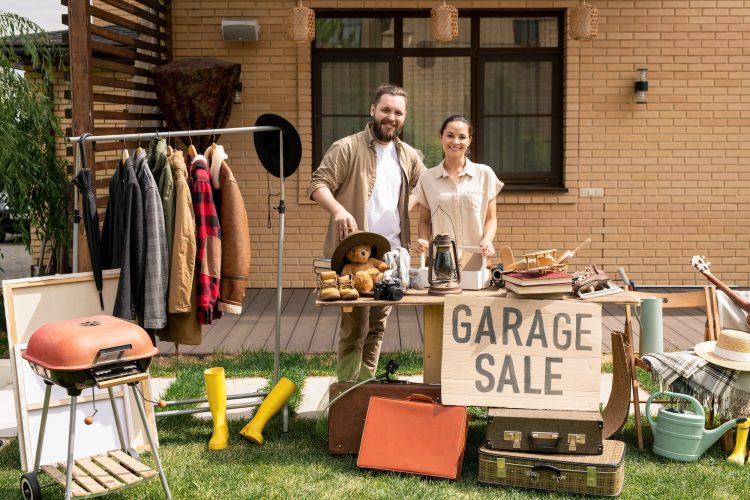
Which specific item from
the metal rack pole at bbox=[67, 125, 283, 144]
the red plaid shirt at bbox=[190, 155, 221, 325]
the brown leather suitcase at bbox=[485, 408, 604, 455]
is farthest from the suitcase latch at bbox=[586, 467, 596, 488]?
the metal rack pole at bbox=[67, 125, 283, 144]

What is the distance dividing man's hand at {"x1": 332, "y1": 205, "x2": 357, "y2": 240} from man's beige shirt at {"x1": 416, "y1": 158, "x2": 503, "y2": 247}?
51 centimetres

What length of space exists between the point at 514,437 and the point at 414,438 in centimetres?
48

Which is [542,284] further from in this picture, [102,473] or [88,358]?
[102,473]

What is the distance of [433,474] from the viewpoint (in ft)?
13.1

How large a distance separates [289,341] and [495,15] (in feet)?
13.6

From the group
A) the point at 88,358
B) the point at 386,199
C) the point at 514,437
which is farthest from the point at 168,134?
the point at 514,437

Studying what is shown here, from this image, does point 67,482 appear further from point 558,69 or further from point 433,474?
point 558,69

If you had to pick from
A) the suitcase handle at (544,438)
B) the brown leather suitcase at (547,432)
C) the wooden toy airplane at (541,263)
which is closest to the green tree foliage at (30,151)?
the wooden toy airplane at (541,263)

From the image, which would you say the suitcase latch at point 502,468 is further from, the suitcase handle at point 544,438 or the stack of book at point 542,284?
the stack of book at point 542,284

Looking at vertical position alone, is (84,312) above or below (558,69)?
below

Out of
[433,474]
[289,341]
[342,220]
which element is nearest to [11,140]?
[289,341]

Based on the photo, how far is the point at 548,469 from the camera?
153 inches

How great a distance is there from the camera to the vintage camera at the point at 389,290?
4062mm

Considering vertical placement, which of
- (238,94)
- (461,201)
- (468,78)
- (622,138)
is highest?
(468,78)
